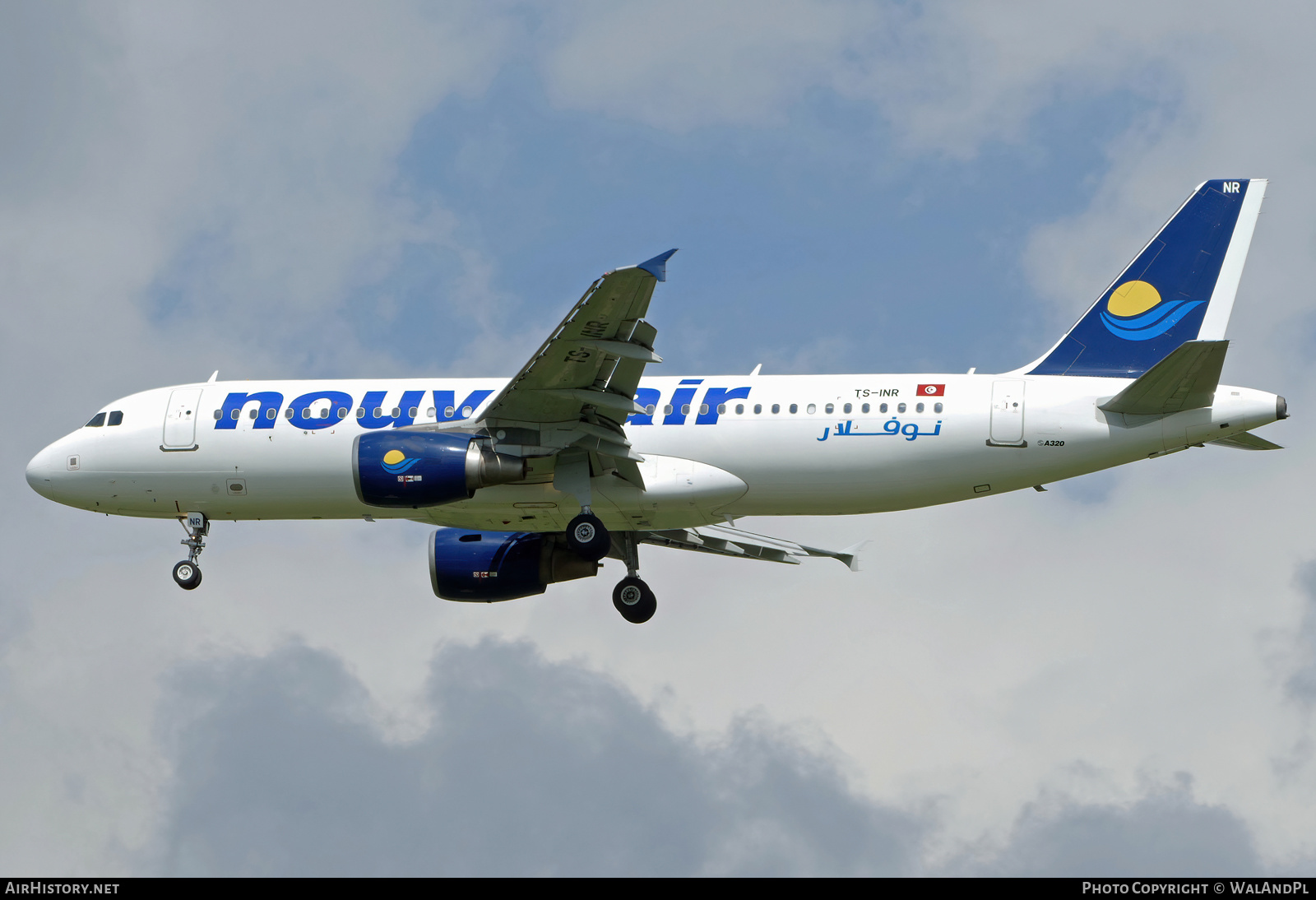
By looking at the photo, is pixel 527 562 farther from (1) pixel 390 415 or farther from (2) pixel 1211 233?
(2) pixel 1211 233

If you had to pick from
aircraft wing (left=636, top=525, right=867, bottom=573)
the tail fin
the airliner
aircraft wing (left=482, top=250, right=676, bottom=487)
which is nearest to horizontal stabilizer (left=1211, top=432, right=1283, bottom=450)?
the airliner

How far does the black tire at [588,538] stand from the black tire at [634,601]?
352cm

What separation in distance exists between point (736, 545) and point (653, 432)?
670 cm

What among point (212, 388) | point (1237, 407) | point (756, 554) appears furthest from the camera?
point (756, 554)

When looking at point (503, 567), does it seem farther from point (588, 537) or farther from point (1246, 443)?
point (1246, 443)

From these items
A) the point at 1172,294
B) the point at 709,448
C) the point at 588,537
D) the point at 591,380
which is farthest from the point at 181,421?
the point at 1172,294

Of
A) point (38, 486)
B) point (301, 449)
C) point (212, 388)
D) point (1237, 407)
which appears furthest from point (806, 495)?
point (38, 486)

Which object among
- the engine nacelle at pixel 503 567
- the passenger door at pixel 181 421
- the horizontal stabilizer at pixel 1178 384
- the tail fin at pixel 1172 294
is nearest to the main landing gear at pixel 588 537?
the engine nacelle at pixel 503 567

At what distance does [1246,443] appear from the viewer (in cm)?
3117

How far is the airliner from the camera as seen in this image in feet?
98.8

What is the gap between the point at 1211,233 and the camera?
32.9m

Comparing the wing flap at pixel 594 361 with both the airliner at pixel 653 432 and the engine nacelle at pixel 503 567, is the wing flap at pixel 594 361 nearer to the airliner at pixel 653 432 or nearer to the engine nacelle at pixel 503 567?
the airliner at pixel 653 432

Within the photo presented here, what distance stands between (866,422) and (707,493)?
322cm

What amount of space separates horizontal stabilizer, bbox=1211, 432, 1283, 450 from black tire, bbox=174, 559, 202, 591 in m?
19.8
